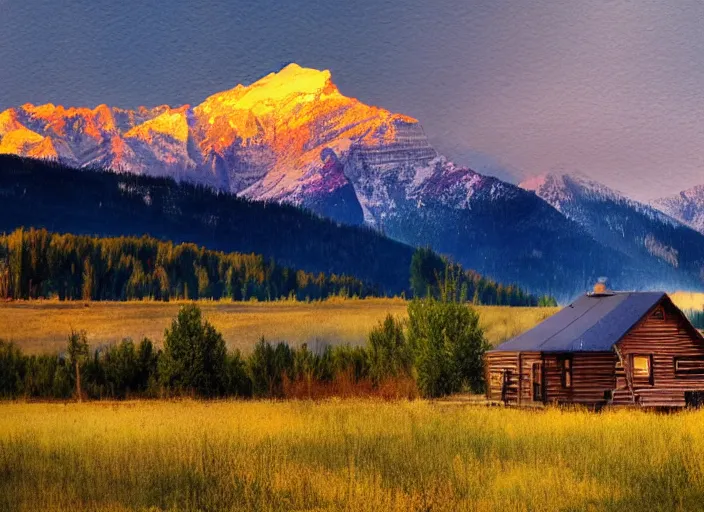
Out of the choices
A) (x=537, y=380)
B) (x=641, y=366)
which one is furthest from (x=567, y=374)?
(x=641, y=366)

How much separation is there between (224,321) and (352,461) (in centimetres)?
5988

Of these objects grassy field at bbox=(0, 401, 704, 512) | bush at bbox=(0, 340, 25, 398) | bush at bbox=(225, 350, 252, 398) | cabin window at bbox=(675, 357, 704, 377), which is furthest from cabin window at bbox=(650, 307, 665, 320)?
bush at bbox=(0, 340, 25, 398)

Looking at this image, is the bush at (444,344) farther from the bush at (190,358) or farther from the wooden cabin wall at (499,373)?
the bush at (190,358)

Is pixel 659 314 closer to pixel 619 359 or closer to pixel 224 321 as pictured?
pixel 619 359

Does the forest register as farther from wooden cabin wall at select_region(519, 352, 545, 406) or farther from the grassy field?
the grassy field

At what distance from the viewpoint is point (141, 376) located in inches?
1865

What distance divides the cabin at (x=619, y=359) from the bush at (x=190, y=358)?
40.2ft

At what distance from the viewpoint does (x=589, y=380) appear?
3953 centimetres

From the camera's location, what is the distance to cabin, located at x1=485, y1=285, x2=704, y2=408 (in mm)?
39500

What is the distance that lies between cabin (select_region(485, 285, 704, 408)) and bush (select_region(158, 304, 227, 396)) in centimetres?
1225

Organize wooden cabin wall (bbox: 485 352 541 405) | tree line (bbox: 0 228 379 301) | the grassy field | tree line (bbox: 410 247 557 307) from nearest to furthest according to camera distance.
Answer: the grassy field
wooden cabin wall (bbox: 485 352 541 405)
tree line (bbox: 0 228 379 301)
tree line (bbox: 410 247 557 307)

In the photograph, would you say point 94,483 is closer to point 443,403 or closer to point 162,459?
point 162,459

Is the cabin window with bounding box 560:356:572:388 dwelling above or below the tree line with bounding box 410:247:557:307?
below

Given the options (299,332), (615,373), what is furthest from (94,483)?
(299,332)
